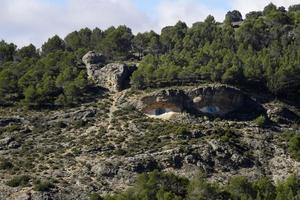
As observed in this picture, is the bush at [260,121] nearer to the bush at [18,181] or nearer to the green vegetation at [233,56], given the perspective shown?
the green vegetation at [233,56]

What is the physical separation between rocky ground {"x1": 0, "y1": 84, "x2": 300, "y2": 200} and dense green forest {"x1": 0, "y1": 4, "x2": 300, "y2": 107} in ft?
17.0

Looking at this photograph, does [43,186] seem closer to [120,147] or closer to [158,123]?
[120,147]

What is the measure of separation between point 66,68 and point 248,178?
4560 cm

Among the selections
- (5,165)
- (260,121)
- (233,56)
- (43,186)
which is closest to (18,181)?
(43,186)

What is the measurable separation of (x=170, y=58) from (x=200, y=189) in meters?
49.9

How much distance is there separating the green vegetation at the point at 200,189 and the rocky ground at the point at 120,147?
4940mm

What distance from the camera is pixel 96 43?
16825 centimetres

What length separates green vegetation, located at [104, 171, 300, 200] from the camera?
99.0 metres

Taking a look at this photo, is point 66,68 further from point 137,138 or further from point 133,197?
point 133,197

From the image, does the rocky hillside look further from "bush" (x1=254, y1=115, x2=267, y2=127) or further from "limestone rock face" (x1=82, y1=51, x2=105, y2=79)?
"limestone rock face" (x1=82, y1=51, x2=105, y2=79)

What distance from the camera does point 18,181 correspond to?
105375mm

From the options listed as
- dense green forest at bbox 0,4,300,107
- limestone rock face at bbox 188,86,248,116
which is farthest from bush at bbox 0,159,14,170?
limestone rock face at bbox 188,86,248,116

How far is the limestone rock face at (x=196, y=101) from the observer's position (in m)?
126

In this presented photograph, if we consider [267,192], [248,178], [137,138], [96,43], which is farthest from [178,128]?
[96,43]
